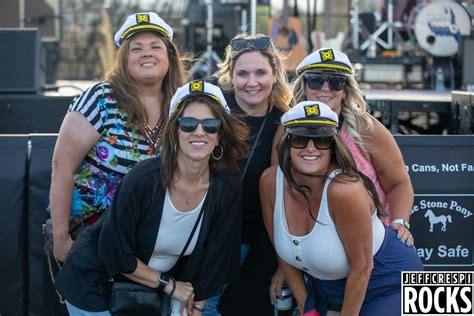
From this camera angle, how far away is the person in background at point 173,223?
3.33m

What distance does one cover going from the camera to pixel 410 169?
4.49 metres

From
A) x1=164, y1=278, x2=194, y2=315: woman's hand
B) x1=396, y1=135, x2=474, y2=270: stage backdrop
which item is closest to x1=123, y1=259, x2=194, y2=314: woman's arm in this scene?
x1=164, y1=278, x2=194, y2=315: woman's hand

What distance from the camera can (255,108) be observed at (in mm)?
4008

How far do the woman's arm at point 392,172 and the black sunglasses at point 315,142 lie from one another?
361 mm

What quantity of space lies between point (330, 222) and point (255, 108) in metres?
0.90

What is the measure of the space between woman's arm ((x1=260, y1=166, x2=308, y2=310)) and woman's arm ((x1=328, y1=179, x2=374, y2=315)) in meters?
0.30

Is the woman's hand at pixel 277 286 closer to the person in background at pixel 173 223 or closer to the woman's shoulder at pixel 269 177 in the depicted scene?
the person in background at pixel 173 223

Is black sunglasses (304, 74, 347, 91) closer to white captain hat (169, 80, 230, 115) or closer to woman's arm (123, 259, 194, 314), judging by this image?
white captain hat (169, 80, 230, 115)

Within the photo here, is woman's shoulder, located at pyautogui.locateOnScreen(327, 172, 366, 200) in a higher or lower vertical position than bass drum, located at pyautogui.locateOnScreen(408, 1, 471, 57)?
lower

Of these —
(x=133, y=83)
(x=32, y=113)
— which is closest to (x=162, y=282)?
(x=133, y=83)

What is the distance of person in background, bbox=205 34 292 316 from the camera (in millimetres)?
3943

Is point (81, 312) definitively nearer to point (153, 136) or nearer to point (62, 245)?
point (62, 245)

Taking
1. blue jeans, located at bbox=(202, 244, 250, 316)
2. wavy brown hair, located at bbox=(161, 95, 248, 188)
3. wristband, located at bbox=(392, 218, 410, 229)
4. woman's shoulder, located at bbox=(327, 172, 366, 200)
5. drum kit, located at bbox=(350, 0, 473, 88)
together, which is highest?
drum kit, located at bbox=(350, 0, 473, 88)

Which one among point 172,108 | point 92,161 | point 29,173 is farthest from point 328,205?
point 29,173
